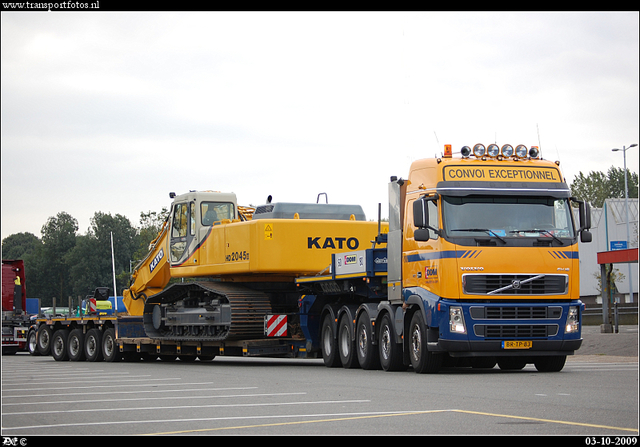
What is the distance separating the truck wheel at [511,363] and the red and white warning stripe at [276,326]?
5.48 meters

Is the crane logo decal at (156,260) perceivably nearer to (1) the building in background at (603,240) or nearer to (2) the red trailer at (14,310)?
(2) the red trailer at (14,310)

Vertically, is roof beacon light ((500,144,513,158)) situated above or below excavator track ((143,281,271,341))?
above

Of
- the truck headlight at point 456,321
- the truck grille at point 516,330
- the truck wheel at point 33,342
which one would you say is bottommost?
the truck wheel at point 33,342

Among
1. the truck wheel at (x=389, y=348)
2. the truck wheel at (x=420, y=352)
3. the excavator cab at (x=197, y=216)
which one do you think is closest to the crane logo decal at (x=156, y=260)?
the excavator cab at (x=197, y=216)

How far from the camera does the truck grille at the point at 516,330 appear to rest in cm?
1638

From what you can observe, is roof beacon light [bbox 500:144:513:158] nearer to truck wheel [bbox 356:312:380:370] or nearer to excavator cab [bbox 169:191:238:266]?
truck wheel [bbox 356:312:380:370]

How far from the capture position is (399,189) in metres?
18.2

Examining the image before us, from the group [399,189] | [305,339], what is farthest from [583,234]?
[305,339]

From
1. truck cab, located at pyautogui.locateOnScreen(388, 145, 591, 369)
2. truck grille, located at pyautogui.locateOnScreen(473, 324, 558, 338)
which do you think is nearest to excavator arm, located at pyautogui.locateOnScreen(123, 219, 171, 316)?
truck cab, located at pyautogui.locateOnScreen(388, 145, 591, 369)

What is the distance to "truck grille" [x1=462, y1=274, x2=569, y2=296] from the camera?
16.3 m

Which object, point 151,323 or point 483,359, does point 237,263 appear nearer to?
point 151,323

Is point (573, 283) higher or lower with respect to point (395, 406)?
higher

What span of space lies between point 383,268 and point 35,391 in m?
7.42

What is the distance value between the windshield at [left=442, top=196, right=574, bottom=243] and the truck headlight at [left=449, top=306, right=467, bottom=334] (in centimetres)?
135
